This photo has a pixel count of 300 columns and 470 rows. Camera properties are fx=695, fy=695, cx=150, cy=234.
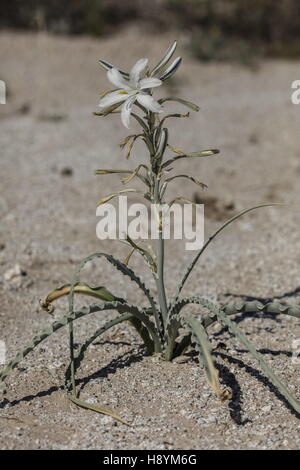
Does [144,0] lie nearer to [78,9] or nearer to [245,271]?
[78,9]

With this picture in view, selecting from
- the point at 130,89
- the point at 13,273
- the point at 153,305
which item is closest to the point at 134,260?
the point at 13,273

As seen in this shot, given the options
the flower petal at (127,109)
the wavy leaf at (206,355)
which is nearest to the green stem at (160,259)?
the wavy leaf at (206,355)

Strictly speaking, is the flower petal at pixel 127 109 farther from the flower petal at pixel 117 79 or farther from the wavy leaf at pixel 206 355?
the wavy leaf at pixel 206 355

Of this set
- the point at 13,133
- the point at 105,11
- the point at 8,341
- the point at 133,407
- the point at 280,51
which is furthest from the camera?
the point at 105,11

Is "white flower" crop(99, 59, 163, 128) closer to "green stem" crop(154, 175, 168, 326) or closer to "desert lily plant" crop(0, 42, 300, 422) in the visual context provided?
"desert lily plant" crop(0, 42, 300, 422)

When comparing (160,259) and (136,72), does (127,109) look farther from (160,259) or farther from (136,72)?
(160,259)

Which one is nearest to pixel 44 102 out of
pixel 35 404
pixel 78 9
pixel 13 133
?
pixel 13 133
